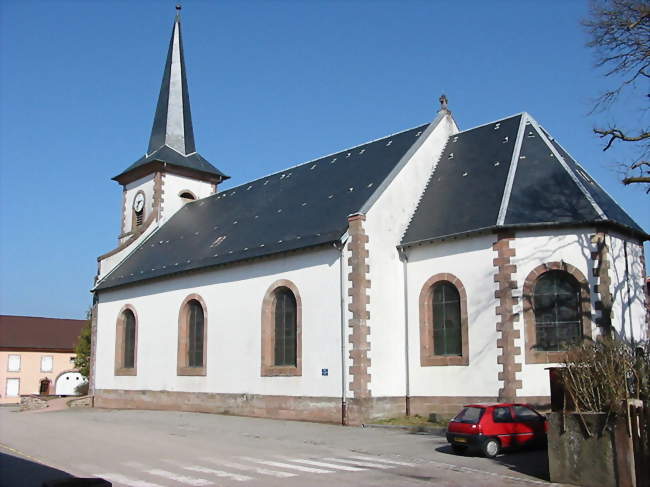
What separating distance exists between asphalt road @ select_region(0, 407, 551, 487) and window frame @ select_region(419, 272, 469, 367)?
117 inches

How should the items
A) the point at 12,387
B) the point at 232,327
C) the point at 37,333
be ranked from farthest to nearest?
1. the point at 37,333
2. the point at 12,387
3. the point at 232,327

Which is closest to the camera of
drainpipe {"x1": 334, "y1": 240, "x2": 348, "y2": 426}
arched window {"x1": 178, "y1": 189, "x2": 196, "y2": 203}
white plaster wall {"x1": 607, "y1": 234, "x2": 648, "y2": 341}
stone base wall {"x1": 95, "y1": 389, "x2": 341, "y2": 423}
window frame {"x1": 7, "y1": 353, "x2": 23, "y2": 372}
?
white plaster wall {"x1": 607, "y1": 234, "x2": 648, "y2": 341}

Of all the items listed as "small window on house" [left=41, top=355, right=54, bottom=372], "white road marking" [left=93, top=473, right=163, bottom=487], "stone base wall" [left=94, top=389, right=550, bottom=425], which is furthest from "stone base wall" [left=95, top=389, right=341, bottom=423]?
"small window on house" [left=41, top=355, right=54, bottom=372]

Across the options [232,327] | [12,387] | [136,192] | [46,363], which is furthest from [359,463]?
[46,363]

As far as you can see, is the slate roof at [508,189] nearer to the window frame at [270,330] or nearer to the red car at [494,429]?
the window frame at [270,330]

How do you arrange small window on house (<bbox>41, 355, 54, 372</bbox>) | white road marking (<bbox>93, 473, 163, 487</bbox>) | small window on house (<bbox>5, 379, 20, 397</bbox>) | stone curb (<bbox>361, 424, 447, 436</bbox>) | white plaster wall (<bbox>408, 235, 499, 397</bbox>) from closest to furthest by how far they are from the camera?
white road marking (<bbox>93, 473, 163, 487</bbox>)
stone curb (<bbox>361, 424, 447, 436</bbox>)
white plaster wall (<bbox>408, 235, 499, 397</bbox>)
small window on house (<bbox>5, 379, 20, 397</bbox>)
small window on house (<bbox>41, 355, 54, 372</bbox>)

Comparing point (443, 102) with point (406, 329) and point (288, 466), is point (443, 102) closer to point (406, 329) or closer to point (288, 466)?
point (406, 329)

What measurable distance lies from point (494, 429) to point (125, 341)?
21.6m

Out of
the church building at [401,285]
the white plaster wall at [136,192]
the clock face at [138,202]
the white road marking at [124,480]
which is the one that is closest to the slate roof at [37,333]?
the white plaster wall at [136,192]

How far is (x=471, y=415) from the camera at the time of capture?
1453 cm

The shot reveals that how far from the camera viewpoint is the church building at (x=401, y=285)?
19.8 metres

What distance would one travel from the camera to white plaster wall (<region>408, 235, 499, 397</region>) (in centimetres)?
2008

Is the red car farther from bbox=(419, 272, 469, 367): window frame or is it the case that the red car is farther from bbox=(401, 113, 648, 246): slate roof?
Answer: bbox=(401, 113, 648, 246): slate roof

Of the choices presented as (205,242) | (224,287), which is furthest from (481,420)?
(205,242)
